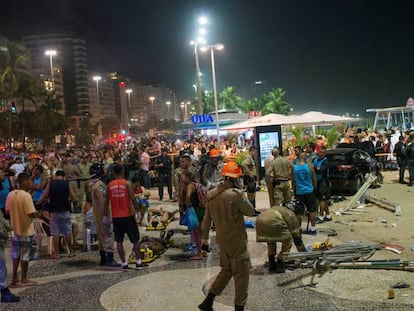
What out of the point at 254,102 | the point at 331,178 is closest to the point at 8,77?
the point at 254,102

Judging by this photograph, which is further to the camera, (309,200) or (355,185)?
(355,185)

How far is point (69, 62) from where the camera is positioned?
15488 cm

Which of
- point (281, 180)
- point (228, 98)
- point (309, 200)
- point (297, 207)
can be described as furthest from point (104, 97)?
point (297, 207)

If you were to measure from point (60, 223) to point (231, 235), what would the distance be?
449cm

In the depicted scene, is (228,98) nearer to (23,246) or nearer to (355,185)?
(355,185)

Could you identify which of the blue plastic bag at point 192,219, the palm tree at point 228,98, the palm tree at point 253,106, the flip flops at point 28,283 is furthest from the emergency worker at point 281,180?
the palm tree at point 253,106

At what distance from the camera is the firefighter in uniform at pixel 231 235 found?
16.6 ft

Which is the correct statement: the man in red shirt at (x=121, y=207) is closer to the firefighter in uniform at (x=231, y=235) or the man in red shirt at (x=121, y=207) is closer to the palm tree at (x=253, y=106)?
the firefighter in uniform at (x=231, y=235)

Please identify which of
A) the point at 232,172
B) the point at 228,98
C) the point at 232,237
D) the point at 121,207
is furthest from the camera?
the point at 228,98

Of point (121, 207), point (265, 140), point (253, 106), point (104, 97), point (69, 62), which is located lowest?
point (121, 207)

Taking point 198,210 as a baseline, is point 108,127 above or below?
above

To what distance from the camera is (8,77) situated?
153 ft

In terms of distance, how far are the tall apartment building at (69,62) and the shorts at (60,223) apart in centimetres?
14033

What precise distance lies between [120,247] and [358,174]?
8.79 metres
